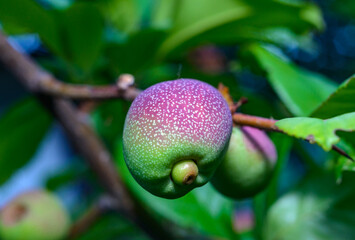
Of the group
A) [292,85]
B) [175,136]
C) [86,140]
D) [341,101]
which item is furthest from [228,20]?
[175,136]

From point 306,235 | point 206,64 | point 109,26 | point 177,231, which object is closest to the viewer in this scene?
point 306,235

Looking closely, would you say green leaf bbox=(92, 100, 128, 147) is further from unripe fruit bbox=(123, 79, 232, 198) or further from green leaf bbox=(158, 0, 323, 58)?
unripe fruit bbox=(123, 79, 232, 198)

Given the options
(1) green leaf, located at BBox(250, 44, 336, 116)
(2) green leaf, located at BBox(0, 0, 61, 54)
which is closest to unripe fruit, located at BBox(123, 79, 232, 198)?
(1) green leaf, located at BBox(250, 44, 336, 116)

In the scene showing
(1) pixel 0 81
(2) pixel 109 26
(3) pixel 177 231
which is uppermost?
(2) pixel 109 26

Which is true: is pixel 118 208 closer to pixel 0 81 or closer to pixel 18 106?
pixel 18 106

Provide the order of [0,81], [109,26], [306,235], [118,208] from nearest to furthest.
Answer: [306,235]
[118,208]
[109,26]
[0,81]

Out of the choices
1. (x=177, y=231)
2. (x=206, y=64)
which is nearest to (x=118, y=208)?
(x=177, y=231)
